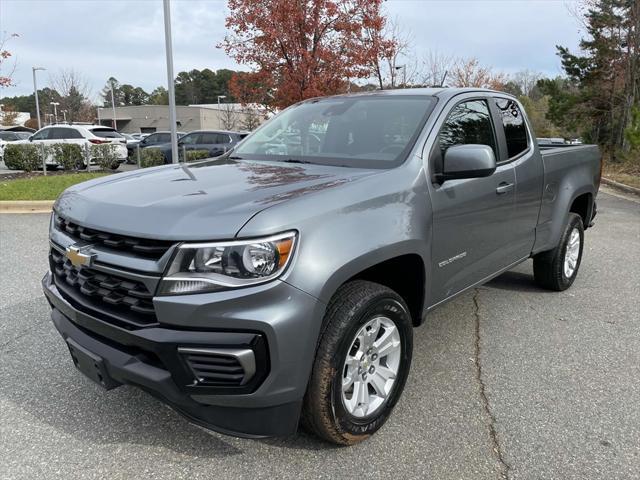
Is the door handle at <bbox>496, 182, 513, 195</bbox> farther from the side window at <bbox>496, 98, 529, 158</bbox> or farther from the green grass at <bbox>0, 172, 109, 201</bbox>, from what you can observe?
the green grass at <bbox>0, 172, 109, 201</bbox>

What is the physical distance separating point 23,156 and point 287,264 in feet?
46.9

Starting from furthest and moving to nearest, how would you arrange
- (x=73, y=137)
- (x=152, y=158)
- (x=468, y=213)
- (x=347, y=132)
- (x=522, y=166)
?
(x=73, y=137) < (x=152, y=158) < (x=522, y=166) < (x=347, y=132) < (x=468, y=213)

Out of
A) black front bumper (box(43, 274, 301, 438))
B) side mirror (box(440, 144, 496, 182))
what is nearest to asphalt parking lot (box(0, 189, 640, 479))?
black front bumper (box(43, 274, 301, 438))

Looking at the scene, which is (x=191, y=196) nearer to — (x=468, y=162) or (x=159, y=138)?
(x=468, y=162)

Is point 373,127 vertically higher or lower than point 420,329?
higher

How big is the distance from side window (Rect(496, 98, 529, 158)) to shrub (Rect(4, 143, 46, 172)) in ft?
42.9

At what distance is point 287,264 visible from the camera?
6.85ft

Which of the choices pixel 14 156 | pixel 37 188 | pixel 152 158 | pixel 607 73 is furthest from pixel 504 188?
pixel 607 73

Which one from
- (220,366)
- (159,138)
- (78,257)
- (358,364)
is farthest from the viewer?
(159,138)

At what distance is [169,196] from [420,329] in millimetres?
2407

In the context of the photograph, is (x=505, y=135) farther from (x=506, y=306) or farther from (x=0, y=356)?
(x=0, y=356)

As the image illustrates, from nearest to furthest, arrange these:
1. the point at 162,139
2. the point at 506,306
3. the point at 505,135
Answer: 1. the point at 505,135
2. the point at 506,306
3. the point at 162,139

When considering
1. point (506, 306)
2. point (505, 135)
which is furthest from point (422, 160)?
point (506, 306)

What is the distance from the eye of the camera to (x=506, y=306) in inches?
181
